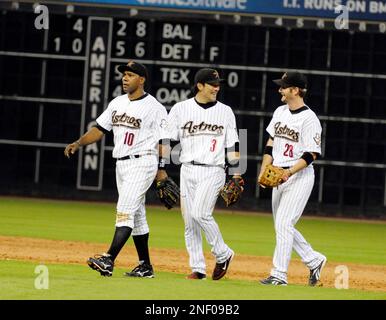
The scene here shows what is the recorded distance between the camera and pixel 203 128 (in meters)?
11.2

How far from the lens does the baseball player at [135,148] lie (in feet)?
35.7

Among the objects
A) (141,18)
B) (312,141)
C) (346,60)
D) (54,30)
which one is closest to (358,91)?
(346,60)

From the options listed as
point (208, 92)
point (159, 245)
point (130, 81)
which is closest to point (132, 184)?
point (130, 81)

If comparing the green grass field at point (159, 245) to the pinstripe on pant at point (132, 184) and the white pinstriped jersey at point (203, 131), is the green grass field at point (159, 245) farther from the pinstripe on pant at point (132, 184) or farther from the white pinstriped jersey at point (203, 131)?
the white pinstriped jersey at point (203, 131)

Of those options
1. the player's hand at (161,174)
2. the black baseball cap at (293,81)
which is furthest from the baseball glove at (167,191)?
the black baseball cap at (293,81)

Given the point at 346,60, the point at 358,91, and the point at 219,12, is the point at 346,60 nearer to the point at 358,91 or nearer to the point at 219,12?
the point at 358,91

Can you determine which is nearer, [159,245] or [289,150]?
[289,150]

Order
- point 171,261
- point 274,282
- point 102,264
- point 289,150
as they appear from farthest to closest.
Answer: point 171,261
point 289,150
point 274,282
point 102,264

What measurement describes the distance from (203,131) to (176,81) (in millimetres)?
8792

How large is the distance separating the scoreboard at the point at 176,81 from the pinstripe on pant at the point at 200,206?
8.23 meters

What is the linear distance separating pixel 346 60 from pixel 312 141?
9.01 metres

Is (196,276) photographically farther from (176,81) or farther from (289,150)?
Answer: (176,81)

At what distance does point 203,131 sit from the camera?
11164mm

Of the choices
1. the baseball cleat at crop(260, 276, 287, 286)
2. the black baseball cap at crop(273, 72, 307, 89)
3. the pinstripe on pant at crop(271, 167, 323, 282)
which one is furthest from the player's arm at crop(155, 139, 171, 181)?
the baseball cleat at crop(260, 276, 287, 286)
